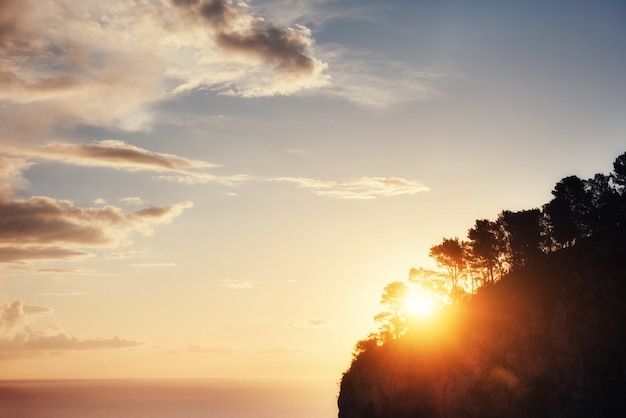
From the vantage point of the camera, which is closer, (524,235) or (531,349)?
(531,349)

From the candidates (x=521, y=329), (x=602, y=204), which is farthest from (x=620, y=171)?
(x=521, y=329)

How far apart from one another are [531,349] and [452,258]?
1550 inches

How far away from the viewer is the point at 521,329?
88.4 metres

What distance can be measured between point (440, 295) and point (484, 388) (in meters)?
38.6

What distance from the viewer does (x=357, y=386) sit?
12388cm

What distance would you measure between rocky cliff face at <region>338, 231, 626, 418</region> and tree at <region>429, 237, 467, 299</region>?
14954 millimetres

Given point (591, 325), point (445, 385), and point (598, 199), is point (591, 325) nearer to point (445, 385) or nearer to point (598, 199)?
point (445, 385)

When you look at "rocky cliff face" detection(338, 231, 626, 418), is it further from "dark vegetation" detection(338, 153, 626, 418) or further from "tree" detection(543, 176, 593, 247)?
"tree" detection(543, 176, 593, 247)

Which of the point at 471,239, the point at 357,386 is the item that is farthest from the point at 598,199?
the point at 357,386

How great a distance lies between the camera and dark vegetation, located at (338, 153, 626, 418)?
78625mm

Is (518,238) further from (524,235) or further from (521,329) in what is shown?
(521,329)

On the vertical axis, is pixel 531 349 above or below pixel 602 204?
below

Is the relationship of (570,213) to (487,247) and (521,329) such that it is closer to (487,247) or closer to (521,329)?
(487,247)

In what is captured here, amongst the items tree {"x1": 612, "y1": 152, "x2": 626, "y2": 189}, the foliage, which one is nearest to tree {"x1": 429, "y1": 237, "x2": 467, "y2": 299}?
the foliage
